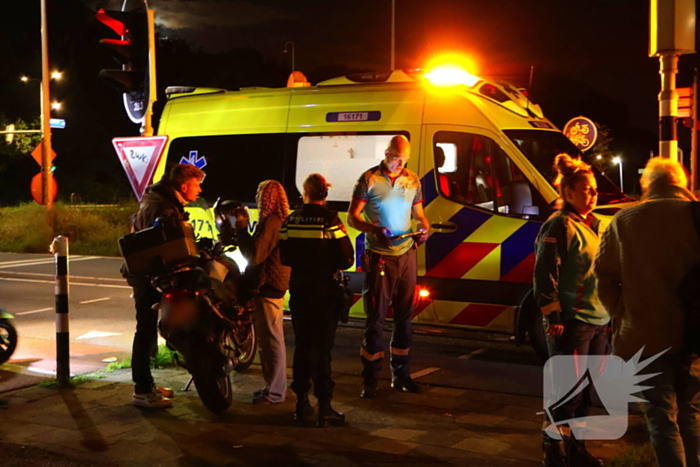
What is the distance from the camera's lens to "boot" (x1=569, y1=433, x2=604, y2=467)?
459 cm

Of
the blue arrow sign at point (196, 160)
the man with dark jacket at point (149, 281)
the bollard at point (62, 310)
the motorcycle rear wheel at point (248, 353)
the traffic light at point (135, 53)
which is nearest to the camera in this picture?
the man with dark jacket at point (149, 281)

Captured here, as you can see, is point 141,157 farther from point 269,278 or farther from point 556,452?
point 556,452

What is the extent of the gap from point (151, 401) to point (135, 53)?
3787 millimetres

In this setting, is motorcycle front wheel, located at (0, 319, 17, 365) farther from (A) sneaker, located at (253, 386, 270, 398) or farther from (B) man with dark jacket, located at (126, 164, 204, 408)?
(A) sneaker, located at (253, 386, 270, 398)

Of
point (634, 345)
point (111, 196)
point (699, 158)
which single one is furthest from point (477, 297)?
point (111, 196)

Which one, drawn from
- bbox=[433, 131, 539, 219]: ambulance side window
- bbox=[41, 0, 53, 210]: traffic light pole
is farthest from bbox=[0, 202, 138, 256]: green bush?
bbox=[433, 131, 539, 219]: ambulance side window

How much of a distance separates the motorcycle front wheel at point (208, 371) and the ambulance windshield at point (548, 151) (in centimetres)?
325

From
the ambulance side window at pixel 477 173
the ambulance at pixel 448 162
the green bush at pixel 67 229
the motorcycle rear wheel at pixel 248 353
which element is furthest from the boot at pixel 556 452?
the green bush at pixel 67 229

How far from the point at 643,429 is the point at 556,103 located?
7744cm

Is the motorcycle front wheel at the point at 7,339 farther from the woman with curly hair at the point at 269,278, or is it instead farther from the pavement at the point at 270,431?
the woman with curly hair at the point at 269,278

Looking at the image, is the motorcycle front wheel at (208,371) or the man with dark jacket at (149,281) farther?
the man with dark jacket at (149,281)

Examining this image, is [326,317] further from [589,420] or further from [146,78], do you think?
[146,78]

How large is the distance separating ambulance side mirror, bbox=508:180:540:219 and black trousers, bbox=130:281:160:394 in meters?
3.11

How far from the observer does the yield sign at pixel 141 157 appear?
7638mm
